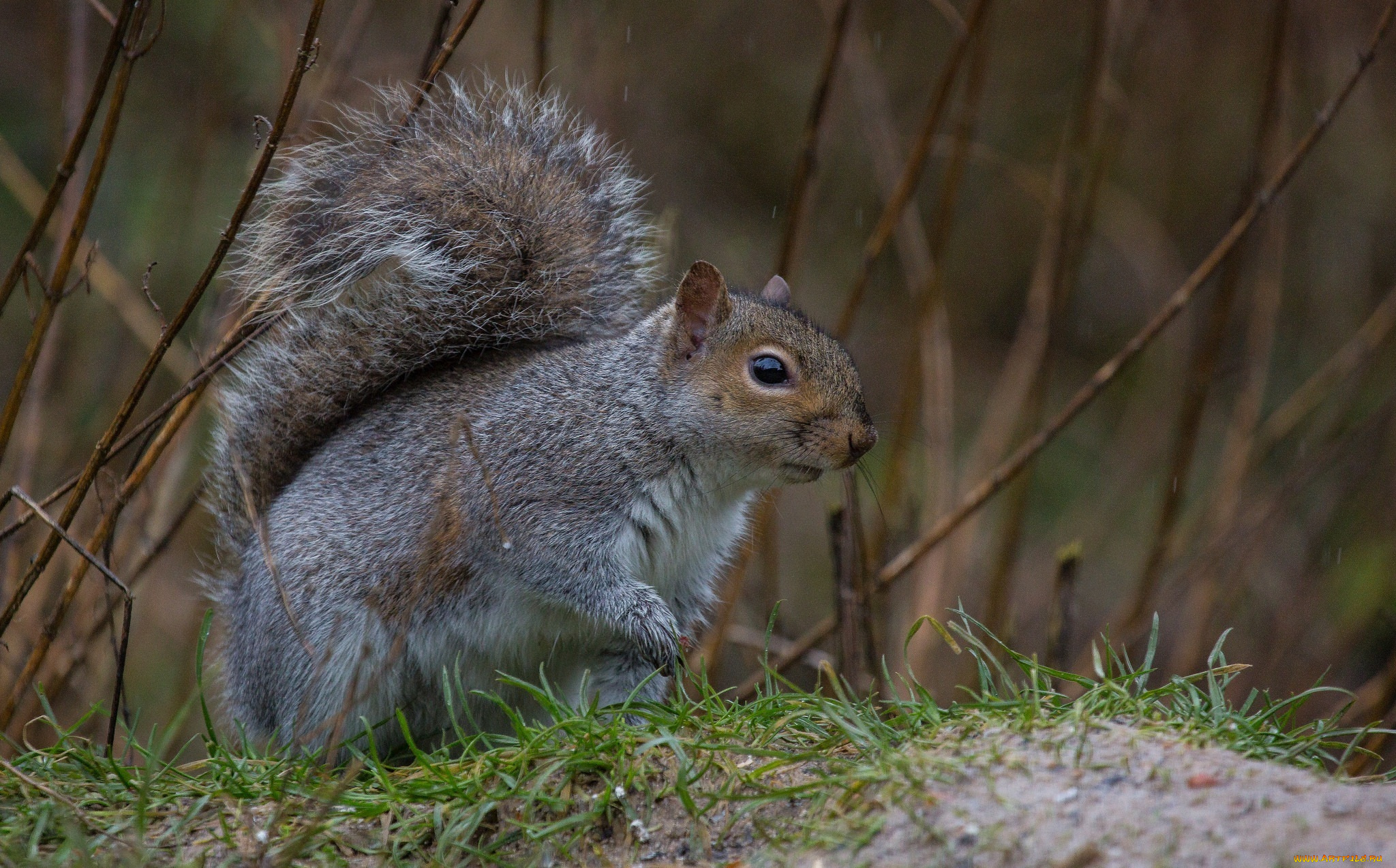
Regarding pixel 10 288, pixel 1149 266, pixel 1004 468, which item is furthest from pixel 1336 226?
pixel 10 288

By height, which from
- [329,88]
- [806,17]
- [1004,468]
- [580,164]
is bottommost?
[1004,468]

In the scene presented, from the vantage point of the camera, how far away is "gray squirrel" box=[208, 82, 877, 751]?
250 cm

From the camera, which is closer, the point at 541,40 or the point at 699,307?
the point at 699,307

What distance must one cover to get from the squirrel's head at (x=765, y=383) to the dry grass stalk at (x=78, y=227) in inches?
43.7

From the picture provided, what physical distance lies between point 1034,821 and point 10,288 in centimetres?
186

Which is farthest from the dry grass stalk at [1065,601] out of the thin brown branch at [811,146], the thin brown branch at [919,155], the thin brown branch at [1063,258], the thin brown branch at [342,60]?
the thin brown branch at [342,60]

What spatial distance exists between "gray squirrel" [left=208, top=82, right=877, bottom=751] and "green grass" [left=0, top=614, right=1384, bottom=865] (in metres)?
0.34

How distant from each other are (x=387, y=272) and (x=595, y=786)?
1.41 metres

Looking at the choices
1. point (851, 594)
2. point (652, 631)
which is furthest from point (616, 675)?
point (851, 594)

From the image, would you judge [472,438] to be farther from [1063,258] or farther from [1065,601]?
[1063,258]

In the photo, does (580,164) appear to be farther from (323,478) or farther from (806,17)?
(806,17)

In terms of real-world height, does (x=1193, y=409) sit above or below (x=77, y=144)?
below

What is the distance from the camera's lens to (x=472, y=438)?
7.87 feet

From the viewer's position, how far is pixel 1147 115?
244 inches
